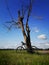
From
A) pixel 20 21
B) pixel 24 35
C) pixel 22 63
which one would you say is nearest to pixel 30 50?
pixel 24 35

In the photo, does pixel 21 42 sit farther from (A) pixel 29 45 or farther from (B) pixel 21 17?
(B) pixel 21 17

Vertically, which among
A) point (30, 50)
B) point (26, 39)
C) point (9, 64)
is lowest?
point (9, 64)

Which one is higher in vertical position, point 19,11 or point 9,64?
point 19,11

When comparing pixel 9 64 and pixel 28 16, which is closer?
pixel 9 64

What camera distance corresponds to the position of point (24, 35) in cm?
2092

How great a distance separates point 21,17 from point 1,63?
10.8m

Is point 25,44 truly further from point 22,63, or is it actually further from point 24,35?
point 22,63

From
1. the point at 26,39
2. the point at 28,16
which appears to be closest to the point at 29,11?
the point at 28,16

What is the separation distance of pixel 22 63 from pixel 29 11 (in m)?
11.2

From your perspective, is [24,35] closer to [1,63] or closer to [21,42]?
[21,42]

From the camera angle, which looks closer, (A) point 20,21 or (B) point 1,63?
(B) point 1,63

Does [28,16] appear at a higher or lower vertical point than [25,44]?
higher

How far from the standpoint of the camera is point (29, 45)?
20.6m

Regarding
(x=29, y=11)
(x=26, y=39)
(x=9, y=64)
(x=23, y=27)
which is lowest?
(x=9, y=64)
